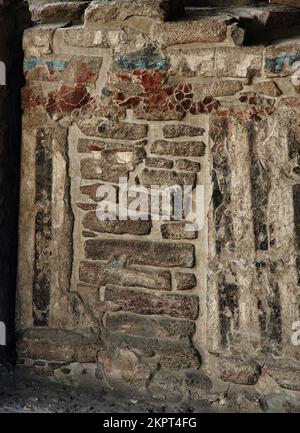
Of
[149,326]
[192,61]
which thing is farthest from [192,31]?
[149,326]

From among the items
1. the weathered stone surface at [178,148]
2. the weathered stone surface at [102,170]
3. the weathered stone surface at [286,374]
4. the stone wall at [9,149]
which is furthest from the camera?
the stone wall at [9,149]

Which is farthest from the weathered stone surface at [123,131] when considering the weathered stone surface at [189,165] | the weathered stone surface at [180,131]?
the weathered stone surface at [189,165]

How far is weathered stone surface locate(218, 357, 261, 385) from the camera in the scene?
311 cm

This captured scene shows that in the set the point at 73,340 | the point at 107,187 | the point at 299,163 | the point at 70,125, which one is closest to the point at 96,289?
the point at 73,340

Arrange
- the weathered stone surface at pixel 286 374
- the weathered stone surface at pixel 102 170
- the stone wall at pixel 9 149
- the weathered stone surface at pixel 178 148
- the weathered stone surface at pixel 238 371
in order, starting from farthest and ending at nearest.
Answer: the stone wall at pixel 9 149 → the weathered stone surface at pixel 102 170 → the weathered stone surface at pixel 178 148 → the weathered stone surface at pixel 238 371 → the weathered stone surface at pixel 286 374

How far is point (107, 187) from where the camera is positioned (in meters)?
3.37

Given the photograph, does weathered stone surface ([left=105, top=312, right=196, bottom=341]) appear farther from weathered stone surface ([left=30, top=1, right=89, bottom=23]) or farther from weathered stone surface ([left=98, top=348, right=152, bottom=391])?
weathered stone surface ([left=30, top=1, right=89, bottom=23])

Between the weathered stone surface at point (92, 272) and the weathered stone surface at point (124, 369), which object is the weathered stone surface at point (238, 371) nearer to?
the weathered stone surface at point (124, 369)

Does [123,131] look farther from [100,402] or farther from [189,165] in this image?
[100,402]

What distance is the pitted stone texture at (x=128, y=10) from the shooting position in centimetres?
322

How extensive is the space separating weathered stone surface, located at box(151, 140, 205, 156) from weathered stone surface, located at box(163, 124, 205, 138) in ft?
0.13

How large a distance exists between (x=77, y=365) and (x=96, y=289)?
18.4 inches

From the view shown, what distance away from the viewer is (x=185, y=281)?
128 inches

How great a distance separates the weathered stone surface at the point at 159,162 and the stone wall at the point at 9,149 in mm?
848
